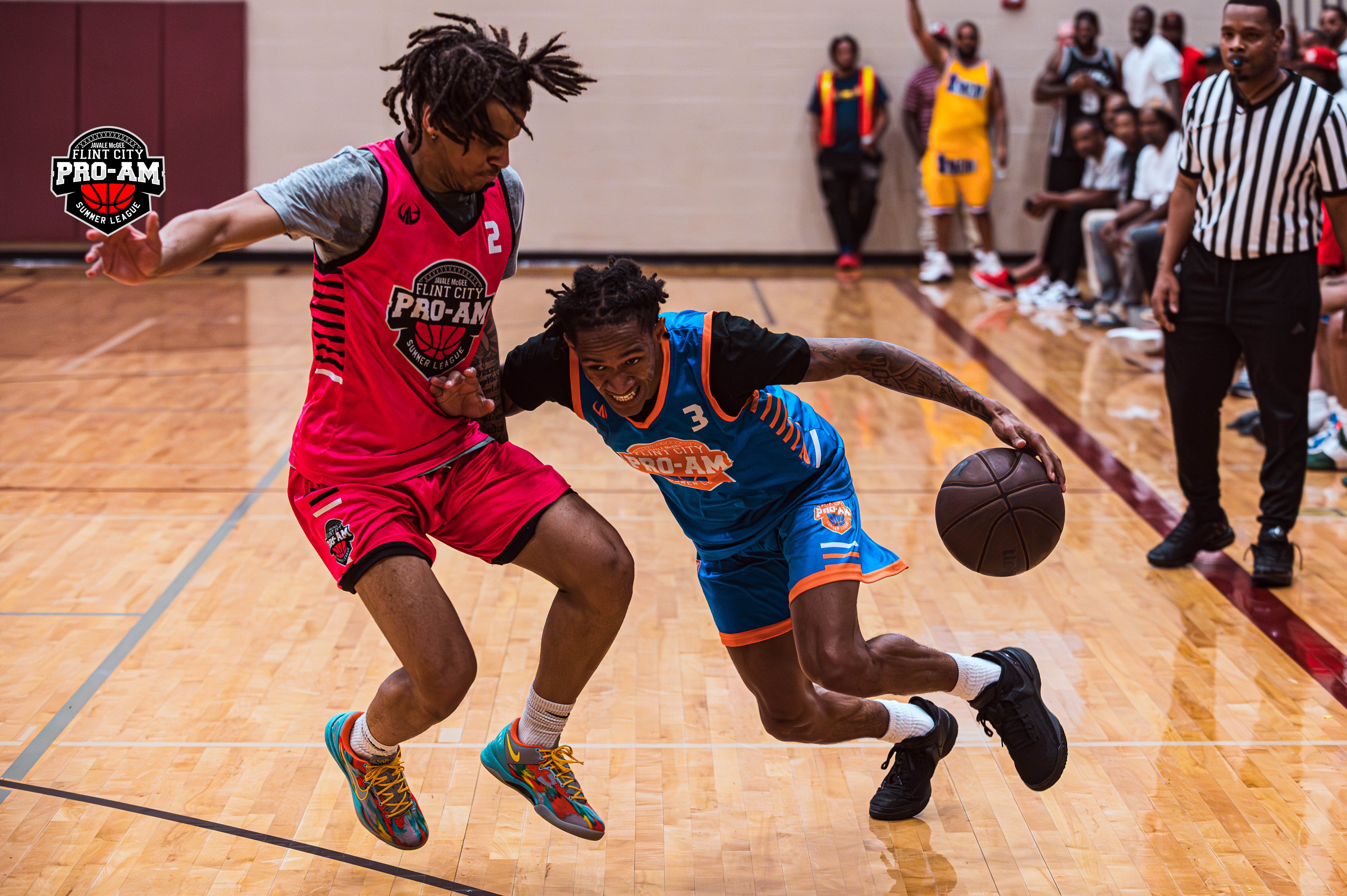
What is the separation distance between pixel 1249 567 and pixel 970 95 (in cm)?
813

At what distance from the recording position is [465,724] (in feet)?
12.9

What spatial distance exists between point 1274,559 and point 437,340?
353 cm

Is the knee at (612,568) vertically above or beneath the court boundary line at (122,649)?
above

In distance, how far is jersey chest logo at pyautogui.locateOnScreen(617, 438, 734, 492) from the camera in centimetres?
303

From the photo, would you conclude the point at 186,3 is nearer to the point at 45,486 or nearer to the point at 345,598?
the point at 45,486

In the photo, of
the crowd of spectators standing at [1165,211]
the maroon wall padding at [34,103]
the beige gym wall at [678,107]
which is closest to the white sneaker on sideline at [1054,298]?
the crowd of spectators standing at [1165,211]

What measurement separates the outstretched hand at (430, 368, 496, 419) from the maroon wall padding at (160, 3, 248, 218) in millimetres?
11132

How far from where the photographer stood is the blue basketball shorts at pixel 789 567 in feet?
9.94

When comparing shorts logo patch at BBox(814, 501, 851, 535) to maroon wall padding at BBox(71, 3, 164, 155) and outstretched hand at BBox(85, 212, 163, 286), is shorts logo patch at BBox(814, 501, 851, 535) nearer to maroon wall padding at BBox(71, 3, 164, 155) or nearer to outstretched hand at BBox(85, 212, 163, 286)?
outstretched hand at BBox(85, 212, 163, 286)

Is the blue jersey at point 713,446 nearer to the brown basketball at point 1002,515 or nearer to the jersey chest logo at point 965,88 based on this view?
the brown basketball at point 1002,515

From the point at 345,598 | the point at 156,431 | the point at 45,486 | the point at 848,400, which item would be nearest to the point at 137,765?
the point at 345,598

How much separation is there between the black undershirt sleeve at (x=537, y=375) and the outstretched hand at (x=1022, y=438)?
1005 mm

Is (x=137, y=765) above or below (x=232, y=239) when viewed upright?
below

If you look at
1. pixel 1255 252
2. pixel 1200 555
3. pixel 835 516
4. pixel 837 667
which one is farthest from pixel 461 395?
pixel 1200 555
